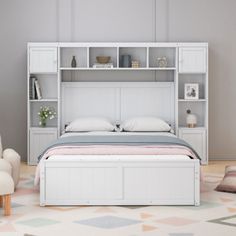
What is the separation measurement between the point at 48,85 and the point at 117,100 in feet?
3.25

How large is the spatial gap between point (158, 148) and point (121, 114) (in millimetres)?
2522

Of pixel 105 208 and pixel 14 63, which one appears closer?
pixel 105 208

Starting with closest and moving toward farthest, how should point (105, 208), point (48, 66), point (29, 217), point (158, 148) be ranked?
point (29, 217), point (105, 208), point (158, 148), point (48, 66)

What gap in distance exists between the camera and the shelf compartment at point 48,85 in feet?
27.7

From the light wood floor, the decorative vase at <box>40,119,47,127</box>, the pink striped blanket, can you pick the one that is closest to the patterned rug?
the pink striped blanket

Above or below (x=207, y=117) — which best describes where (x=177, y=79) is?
above

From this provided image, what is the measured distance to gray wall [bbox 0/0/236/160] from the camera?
846cm

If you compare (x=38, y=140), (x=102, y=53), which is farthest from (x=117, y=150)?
(x=102, y=53)

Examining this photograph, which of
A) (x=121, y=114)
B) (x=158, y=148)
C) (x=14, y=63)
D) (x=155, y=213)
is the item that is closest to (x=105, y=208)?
(x=155, y=213)

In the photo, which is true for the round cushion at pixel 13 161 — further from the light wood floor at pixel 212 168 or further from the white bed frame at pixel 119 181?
the light wood floor at pixel 212 168

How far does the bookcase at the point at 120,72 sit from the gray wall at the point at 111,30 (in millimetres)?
A: 184

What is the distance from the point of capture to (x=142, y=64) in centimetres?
845

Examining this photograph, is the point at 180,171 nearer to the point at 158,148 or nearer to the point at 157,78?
the point at 158,148

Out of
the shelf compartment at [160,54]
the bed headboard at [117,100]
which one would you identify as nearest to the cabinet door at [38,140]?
the bed headboard at [117,100]
